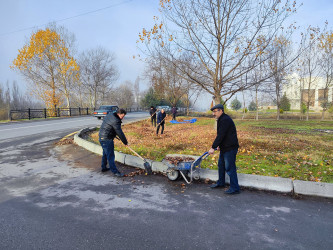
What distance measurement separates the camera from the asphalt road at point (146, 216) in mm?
2783

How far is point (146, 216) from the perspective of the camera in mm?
3453

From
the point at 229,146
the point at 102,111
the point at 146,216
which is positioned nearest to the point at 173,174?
the point at 229,146

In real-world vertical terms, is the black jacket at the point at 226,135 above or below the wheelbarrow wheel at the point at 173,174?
above

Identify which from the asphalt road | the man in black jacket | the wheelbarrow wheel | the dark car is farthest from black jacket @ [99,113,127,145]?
the dark car

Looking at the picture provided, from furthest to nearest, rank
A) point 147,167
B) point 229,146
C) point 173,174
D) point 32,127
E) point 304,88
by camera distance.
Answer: point 304,88 < point 32,127 < point 147,167 < point 173,174 < point 229,146

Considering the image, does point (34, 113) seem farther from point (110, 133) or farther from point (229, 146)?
point (229, 146)

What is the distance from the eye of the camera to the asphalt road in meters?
2.78

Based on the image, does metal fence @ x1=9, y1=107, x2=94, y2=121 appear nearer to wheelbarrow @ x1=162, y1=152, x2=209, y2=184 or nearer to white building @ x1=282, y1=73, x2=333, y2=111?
wheelbarrow @ x1=162, y1=152, x2=209, y2=184

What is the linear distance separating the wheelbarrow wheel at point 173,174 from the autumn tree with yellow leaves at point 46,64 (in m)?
28.0

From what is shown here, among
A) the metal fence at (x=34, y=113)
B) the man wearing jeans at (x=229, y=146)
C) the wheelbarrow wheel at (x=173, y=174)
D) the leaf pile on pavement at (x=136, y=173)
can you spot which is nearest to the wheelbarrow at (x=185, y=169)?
the wheelbarrow wheel at (x=173, y=174)

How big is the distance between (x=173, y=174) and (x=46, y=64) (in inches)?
1179

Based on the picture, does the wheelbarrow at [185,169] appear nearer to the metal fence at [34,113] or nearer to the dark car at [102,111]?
the dark car at [102,111]

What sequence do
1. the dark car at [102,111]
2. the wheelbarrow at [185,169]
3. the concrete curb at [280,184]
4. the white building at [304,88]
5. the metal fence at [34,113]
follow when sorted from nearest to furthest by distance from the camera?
the concrete curb at [280,184], the wheelbarrow at [185,169], the metal fence at [34,113], the dark car at [102,111], the white building at [304,88]

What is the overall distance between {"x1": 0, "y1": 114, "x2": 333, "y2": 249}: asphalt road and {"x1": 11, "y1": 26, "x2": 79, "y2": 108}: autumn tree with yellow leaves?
26639 mm
